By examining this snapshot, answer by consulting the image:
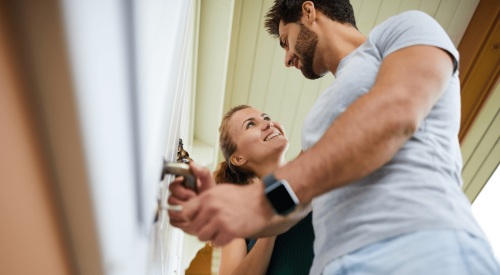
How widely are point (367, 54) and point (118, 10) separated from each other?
0.56 metres

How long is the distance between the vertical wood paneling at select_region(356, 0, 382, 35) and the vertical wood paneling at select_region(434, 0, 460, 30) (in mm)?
390

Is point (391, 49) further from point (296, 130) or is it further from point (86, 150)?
point (296, 130)

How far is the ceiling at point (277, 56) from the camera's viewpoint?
146 centimetres

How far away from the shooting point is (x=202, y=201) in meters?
0.33

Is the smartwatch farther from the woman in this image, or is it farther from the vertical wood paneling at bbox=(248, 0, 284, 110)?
the vertical wood paneling at bbox=(248, 0, 284, 110)

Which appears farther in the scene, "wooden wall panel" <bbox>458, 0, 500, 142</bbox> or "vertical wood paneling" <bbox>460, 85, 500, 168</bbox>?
"vertical wood paneling" <bbox>460, 85, 500, 168</bbox>

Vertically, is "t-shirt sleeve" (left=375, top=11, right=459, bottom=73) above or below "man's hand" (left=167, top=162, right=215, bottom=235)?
above

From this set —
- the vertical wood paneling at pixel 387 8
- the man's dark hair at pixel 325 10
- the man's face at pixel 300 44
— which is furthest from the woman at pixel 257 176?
the vertical wood paneling at pixel 387 8

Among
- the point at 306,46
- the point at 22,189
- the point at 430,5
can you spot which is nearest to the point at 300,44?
the point at 306,46

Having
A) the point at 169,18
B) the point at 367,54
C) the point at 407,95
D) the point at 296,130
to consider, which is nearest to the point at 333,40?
the point at 367,54

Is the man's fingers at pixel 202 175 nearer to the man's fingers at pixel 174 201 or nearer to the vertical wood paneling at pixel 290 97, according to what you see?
the man's fingers at pixel 174 201

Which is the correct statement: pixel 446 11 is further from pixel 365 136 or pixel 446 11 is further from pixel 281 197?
pixel 281 197

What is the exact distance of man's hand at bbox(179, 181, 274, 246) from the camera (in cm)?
33

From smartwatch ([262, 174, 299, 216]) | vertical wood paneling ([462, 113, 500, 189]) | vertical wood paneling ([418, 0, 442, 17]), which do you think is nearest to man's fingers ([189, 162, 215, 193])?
smartwatch ([262, 174, 299, 216])
